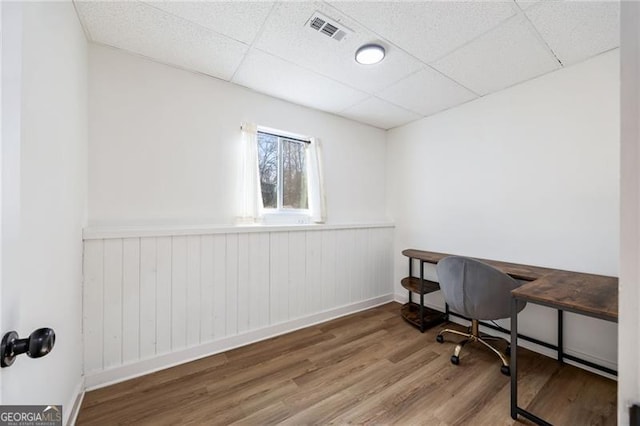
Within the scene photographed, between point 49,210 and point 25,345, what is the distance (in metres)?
0.92

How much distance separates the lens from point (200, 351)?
2119 millimetres

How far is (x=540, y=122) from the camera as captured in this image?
2.25m

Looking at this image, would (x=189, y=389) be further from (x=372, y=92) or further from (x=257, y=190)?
(x=372, y=92)

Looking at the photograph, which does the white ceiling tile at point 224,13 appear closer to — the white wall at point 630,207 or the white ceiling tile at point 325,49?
the white ceiling tile at point 325,49

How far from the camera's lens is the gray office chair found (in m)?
1.88

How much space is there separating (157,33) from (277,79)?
0.96m

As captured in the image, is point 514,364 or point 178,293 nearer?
point 514,364

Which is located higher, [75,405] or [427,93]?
[427,93]

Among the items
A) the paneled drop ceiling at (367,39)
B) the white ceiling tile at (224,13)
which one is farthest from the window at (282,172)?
the white ceiling tile at (224,13)

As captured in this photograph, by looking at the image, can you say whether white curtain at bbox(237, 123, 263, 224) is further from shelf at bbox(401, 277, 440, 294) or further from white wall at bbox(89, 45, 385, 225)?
shelf at bbox(401, 277, 440, 294)

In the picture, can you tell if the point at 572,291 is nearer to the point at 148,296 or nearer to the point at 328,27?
the point at 328,27

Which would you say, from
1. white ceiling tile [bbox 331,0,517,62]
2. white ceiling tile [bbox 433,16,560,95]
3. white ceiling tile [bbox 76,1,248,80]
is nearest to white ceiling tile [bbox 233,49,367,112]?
white ceiling tile [bbox 76,1,248,80]

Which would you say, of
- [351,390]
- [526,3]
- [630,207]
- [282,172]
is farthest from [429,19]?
[351,390]

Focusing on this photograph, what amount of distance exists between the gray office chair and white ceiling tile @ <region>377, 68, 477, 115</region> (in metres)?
1.68
